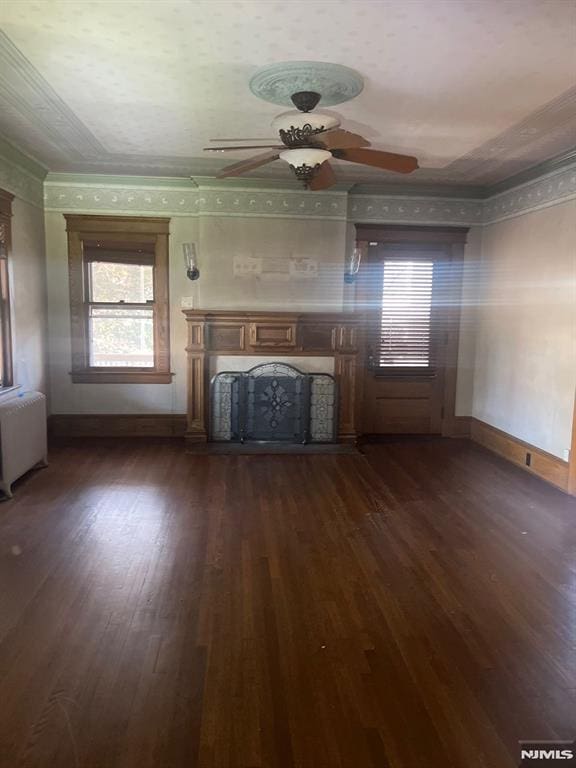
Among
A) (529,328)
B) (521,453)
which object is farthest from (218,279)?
(521,453)

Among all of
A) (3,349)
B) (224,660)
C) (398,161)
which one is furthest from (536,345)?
(3,349)

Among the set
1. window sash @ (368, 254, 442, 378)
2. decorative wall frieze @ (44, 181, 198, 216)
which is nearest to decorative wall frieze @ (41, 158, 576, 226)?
decorative wall frieze @ (44, 181, 198, 216)

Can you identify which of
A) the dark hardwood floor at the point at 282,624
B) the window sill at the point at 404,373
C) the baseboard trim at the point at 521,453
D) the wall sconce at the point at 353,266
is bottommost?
the dark hardwood floor at the point at 282,624

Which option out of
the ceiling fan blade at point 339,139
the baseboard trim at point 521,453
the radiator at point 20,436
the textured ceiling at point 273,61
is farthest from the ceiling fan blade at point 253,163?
the baseboard trim at point 521,453

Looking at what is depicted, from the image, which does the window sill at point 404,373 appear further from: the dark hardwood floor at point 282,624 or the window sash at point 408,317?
the dark hardwood floor at point 282,624

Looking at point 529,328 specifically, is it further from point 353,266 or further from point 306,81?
point 306,81

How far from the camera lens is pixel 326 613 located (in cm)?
271

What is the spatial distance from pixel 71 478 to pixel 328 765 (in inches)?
139

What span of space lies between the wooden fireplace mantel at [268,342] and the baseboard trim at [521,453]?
4.86ft

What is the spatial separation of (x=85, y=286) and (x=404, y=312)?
11.6 feet

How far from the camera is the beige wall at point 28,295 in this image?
4.96 meters

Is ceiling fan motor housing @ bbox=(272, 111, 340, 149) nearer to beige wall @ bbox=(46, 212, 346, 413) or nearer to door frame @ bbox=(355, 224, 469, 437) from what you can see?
beige wall @ bbox=(46, 212, 346, 413)

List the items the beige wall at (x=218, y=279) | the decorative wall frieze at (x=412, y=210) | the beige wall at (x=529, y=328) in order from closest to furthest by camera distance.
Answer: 1. the beige wall at (x=529, y=328)
2. the beige wall at (x=218, y=279)
3. the decorative wall frieze at (x=412, y=210)

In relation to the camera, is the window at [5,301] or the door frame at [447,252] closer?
the window at [5,301]
